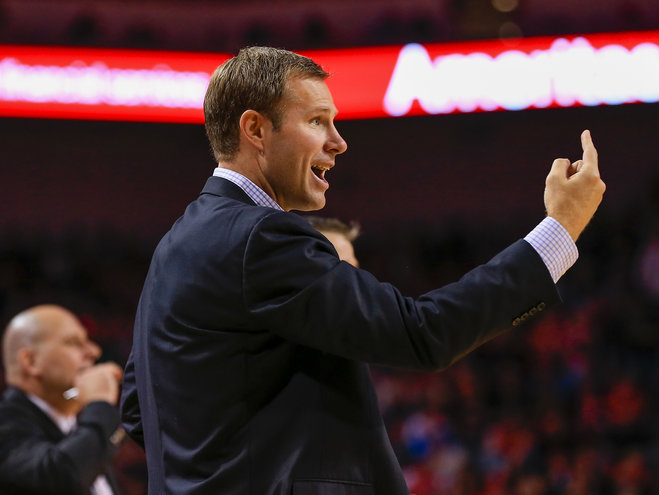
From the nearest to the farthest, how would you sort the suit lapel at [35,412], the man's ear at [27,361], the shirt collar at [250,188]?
the shirt collar at [250,188] < the suit lapel at [35,412] < the man's ear at [27,361]

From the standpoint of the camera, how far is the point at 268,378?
5.44 ft

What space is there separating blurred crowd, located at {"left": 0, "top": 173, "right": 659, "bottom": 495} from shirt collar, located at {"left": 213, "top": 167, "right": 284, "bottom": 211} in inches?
208

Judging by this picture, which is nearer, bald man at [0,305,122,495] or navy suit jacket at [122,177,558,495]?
navy suit jacket at [122,177,558,495]

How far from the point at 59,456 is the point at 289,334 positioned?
78.9 inches

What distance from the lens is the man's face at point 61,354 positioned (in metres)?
3.66

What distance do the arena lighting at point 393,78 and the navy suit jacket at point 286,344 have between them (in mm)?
A: 7311

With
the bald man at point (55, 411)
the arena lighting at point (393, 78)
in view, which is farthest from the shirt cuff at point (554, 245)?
the arena lighting at point (393, 78)

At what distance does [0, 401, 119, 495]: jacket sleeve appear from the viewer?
325 cm

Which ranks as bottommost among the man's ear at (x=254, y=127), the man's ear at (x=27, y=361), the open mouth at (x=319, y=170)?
the man's ear at (x=27, y=361)

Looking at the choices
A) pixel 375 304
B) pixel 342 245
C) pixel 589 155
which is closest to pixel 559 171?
pixel 589 155

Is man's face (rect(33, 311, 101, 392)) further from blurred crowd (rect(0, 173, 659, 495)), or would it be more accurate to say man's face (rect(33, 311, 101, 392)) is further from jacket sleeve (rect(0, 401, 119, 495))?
blurred crowd (rect(0, 173, 659, 495))

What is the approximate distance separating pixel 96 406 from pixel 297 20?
7.51 m

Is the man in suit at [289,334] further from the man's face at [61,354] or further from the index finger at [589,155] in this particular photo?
the man's face at [61,354]

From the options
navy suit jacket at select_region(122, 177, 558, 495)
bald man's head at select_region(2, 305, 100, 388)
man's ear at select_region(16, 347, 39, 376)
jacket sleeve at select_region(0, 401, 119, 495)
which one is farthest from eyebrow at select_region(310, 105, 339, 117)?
man's ear at select_region(16, 347, 39, 376)
